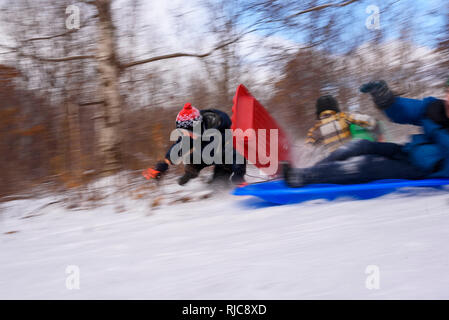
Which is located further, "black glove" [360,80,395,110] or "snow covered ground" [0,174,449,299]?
"black glove" [360,80,395,110]

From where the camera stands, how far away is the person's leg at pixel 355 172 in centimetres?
220

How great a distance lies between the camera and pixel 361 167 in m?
2.24

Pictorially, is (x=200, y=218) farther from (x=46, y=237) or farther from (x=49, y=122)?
(x=49, y=122)

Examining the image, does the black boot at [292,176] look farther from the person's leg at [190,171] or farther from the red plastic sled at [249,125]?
the person's leg at [190,171]

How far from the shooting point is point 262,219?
2080mm

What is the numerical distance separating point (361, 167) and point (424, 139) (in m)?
A: 0.42

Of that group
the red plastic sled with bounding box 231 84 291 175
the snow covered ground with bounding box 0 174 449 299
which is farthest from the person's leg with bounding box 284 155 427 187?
the red plastic sled with bounding box 231 84 291 175

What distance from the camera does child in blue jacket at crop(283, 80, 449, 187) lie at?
6.82 ft

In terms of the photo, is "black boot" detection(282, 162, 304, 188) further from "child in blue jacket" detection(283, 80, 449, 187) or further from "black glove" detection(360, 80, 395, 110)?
"black glove" detection(360, 80, 395, 110)

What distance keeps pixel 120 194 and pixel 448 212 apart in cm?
290

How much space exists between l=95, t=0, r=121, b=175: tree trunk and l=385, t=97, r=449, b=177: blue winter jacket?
9.36ft

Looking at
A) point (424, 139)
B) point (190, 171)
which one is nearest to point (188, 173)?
point (190, 171)

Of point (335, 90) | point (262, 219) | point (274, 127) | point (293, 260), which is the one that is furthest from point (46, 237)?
point (335, 90)

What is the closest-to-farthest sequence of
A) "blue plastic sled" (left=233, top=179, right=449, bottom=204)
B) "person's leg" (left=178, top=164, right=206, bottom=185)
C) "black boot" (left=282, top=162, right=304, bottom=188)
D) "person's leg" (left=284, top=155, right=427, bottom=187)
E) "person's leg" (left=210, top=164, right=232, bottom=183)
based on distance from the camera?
"blue plastic sled" (left=233, top=179, right=449, bottom=204)
"person's leg" (left=284, top=155, right=427, bottom=187)
"black boot" (left=282, top=162, right=304, bottom=188)
"person's leg" (left=178, top=164, right=206, bottom=185)
"person's leg" (left=210, top=164, right=232, bottom=183)
